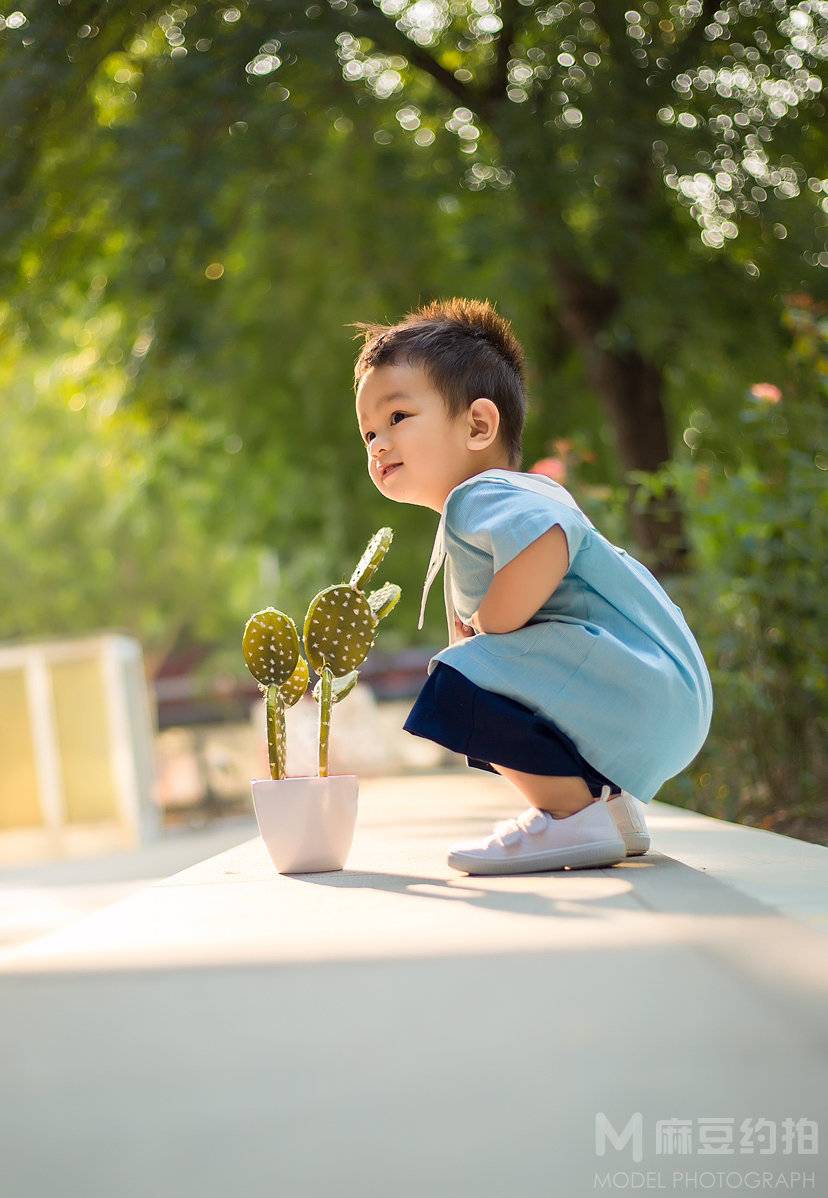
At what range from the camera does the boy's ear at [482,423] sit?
243cm

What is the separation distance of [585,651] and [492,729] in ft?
0.64

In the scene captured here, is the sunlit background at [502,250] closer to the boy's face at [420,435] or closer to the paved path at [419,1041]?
the boy's face at [420,435]

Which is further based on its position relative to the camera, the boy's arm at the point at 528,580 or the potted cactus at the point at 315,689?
the potted cactus at the point at 315,689

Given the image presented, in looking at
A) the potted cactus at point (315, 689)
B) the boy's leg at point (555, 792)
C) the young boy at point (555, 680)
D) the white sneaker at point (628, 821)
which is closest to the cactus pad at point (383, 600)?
the potted cactus at point (315, 689)

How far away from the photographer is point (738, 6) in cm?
583

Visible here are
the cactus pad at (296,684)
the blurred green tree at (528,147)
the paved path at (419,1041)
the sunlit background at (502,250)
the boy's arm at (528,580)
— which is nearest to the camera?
the paved path at (419,1041)

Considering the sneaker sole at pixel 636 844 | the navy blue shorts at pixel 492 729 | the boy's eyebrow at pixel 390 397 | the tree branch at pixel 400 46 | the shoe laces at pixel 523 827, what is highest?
the tree branch at pixel 400 46

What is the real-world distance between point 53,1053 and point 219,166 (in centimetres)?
510

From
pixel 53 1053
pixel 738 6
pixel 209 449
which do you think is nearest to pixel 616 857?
pixel 53 1053

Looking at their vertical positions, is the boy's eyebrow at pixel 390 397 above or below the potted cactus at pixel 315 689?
above

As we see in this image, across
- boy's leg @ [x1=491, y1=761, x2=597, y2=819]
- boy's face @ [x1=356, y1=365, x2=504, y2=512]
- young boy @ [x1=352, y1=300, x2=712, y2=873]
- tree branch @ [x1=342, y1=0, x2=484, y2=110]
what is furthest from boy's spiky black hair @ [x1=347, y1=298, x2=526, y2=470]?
tree branch @ [x1=342, y1=0, x2=484, y2=110]

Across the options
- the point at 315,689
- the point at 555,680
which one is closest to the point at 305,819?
the point at 315,689

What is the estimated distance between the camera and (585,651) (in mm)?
2184

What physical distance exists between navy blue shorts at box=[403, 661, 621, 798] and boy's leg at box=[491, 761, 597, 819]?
14 millimetres
